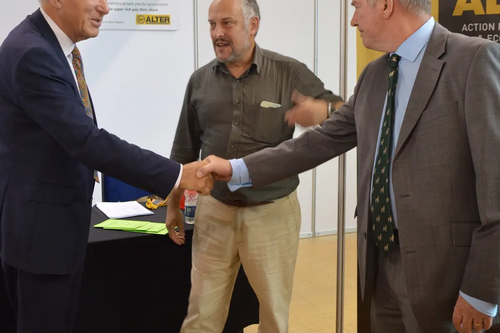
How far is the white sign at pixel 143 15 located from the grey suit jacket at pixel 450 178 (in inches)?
139

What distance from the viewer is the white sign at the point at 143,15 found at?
4520 mm

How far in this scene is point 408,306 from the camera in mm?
1541

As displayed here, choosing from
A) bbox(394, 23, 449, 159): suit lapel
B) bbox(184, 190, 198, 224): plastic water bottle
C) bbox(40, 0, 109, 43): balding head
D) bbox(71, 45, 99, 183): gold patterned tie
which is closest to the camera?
bbox(394, 23, 449, 159): suit lapel

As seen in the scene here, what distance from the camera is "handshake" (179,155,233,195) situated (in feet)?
6.74

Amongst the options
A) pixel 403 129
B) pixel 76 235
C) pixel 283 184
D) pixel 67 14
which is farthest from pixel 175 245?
pixel 403 129

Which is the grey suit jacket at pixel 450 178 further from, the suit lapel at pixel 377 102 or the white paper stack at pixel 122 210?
the white paper stack at pixel 122 210

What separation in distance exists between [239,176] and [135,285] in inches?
35.7

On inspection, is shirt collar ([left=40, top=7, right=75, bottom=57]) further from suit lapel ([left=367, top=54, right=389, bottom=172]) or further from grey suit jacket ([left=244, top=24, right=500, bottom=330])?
grey suit jacket ([left=244, top=24, right=500, bottom=330])

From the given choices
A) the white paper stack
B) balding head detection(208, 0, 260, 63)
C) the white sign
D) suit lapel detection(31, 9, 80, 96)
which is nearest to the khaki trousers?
the white paper stack

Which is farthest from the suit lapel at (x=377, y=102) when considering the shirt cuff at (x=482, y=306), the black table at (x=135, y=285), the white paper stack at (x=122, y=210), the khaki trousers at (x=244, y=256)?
the white paper stack at (x=122, y=210)

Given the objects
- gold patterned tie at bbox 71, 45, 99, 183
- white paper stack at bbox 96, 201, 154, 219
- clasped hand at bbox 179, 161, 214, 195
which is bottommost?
white paper stack at bbox 96, 201, 154, 219

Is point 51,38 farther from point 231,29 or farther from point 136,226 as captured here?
point 136,226

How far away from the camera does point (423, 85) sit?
1455 mm

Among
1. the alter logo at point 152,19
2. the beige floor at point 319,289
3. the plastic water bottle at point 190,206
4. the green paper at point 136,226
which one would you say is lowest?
the beige floor at point 319,289
